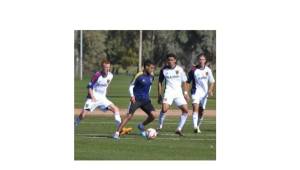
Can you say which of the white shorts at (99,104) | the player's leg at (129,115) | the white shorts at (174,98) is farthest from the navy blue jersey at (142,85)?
the white shorts at (174,98)

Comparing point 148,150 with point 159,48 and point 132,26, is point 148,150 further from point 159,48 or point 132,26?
point 159,48

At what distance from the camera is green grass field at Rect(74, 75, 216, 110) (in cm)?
3284

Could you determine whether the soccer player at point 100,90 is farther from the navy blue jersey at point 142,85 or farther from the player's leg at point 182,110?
the player's leg at point 182,110

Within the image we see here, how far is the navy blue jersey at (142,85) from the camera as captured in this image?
62.1 ft

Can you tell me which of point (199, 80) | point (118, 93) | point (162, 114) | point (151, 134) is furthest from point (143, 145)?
point (118, 93)

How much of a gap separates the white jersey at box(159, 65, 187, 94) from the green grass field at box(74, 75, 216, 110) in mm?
9683

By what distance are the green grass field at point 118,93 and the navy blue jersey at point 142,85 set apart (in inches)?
430

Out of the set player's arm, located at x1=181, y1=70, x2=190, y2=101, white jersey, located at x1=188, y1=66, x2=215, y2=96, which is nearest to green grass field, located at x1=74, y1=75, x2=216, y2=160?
player's arm, located at x1=181, y1=70, x2=190, y2=101

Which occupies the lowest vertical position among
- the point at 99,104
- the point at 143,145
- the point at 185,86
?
the point at 143,145

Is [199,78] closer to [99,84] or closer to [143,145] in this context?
[99,84]

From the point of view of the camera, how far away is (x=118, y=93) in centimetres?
4128

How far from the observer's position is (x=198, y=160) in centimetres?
1652

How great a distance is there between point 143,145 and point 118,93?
2330cm

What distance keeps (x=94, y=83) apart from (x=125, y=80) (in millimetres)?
29298
